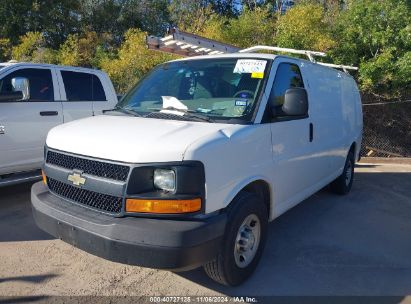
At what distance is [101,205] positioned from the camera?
315 centimetres

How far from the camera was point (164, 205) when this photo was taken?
2898 millimetres

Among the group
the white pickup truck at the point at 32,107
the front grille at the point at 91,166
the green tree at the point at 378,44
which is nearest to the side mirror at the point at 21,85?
the white pickup truck at the point at 32,107

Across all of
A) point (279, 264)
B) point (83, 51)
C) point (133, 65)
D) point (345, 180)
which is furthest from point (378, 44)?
point (83, 51)

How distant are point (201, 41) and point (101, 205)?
4.81 meters

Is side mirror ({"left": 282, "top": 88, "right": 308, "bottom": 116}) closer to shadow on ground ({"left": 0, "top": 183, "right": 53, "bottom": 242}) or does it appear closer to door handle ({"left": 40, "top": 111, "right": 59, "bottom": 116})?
shadow on ground ({"left": 0, "top": 183, "right": 53, "bottom": 242})

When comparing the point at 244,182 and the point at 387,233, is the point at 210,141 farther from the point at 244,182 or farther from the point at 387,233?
the point at 387,233

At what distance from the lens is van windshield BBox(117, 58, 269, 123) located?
3750 millimetres

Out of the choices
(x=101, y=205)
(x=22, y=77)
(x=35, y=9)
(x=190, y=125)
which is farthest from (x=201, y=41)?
(x=35, y=9)

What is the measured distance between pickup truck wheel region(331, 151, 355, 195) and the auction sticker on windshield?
10.4ft

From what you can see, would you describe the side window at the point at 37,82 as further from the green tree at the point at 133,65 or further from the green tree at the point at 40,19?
the green tree at the point at 40,19

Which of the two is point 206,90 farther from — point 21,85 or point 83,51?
point 83,51

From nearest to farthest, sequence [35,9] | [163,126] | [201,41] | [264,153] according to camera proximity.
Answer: [163,126]
[264,153]
[201,41]
[35,9]

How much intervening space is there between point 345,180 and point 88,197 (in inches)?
186

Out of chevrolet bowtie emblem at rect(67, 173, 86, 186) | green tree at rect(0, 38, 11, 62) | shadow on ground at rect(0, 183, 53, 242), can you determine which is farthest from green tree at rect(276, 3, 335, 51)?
green tree at rect(0, 38, 11, 62)
